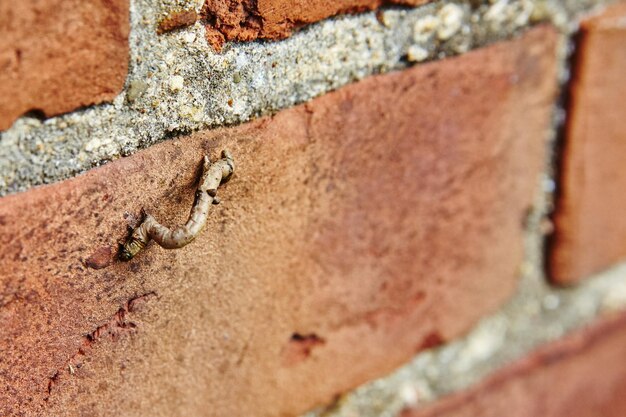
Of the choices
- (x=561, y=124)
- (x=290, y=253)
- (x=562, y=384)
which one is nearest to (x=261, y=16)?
(x=290, y=253)

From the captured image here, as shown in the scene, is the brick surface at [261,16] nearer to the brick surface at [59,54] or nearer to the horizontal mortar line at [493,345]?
the brick surface at [59,54]

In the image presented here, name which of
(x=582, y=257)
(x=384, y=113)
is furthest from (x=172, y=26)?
(x=582, y=257)

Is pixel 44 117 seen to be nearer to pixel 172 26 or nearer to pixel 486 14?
pixel 172 26

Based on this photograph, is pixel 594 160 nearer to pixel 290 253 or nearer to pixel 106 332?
pixel 290 253

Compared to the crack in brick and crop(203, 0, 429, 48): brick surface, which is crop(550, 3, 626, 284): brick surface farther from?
the crack in brick

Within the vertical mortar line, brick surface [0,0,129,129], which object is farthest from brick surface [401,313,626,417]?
brick surface [0,0,129,129]

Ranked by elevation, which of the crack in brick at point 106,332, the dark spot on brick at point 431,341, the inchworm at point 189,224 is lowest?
the crack in brick at point 106,332

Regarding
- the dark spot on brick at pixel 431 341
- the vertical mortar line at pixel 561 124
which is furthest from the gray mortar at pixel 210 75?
the dark spot on brick at pixel 431 341

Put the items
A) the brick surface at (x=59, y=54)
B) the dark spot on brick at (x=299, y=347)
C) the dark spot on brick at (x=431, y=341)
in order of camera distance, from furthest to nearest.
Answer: the dark spot on brick at (x=431, y=341), the dark spot on brick at (x=299, y=347), the brick surface at (x=59, y=54)
